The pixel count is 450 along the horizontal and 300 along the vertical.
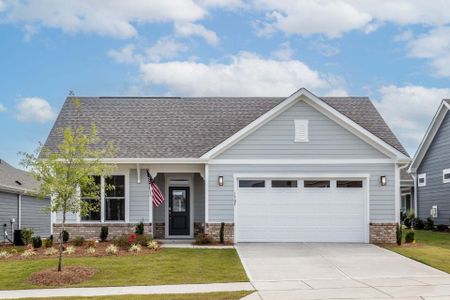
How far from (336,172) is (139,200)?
23.8 ft

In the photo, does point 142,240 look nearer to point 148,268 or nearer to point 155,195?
point 155,195

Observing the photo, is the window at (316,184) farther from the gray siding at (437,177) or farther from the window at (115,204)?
the gray siding at (437,177)

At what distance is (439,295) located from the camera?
38.7 feet

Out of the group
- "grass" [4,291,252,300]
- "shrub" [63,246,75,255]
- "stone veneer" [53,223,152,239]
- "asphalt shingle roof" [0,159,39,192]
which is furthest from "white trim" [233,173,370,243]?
"asphalt shingle roof" [0,159,39,192]

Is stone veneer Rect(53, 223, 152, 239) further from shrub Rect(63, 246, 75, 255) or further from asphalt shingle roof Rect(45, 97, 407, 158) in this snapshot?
shrub Rect(63, 246, 75, 255)

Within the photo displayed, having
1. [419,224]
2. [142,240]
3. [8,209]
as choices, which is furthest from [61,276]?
[419,224]

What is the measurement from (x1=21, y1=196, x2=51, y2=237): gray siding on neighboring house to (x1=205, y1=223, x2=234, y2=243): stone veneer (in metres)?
13.7

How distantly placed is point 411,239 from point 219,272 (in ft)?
30.9

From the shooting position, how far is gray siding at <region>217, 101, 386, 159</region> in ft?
69.9

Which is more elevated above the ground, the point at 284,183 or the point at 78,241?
the point at 284,183

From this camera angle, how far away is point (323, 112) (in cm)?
2136

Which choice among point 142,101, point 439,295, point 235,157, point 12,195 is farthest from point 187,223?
point 439,295

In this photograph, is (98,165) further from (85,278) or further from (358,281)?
(358,281)

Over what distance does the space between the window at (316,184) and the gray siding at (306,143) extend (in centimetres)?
91
